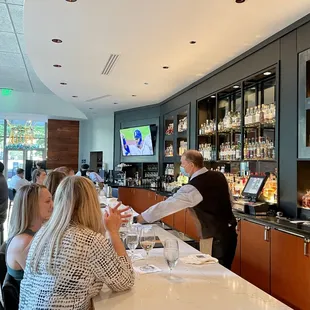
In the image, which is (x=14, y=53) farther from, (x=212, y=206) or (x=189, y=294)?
(x=189, y=294)

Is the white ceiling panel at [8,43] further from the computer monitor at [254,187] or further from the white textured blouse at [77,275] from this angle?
the white textured blouse at [77,275]

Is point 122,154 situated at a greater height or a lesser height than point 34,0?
lesser

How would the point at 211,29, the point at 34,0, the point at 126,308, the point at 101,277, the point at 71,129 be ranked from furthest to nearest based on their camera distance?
1. the point at 71,129
2. the point at 211,29
3. the point at 34,0
4. the point at 101,277
5. the point at 126,308

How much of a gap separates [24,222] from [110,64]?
3687mm

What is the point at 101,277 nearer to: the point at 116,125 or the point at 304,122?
the point at 304,122

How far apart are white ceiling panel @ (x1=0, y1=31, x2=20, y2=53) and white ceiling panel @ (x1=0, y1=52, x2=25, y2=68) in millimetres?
242

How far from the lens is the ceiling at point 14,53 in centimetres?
470

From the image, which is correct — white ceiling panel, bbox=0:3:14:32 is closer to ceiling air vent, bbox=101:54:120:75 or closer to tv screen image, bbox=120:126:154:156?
ceiling air vent, bbox=101:54:120:75

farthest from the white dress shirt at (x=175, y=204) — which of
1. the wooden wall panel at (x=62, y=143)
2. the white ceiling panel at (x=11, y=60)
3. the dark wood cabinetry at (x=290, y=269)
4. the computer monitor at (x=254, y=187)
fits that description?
the wooden wall panel at (x=62, y=143)

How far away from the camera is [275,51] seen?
3.99m

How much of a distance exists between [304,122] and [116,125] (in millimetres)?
7190

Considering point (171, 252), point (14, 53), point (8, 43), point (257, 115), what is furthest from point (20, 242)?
point (14, 53)

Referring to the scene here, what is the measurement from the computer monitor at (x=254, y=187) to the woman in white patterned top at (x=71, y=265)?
290cm

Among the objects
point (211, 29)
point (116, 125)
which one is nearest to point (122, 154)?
point (116, 125)
